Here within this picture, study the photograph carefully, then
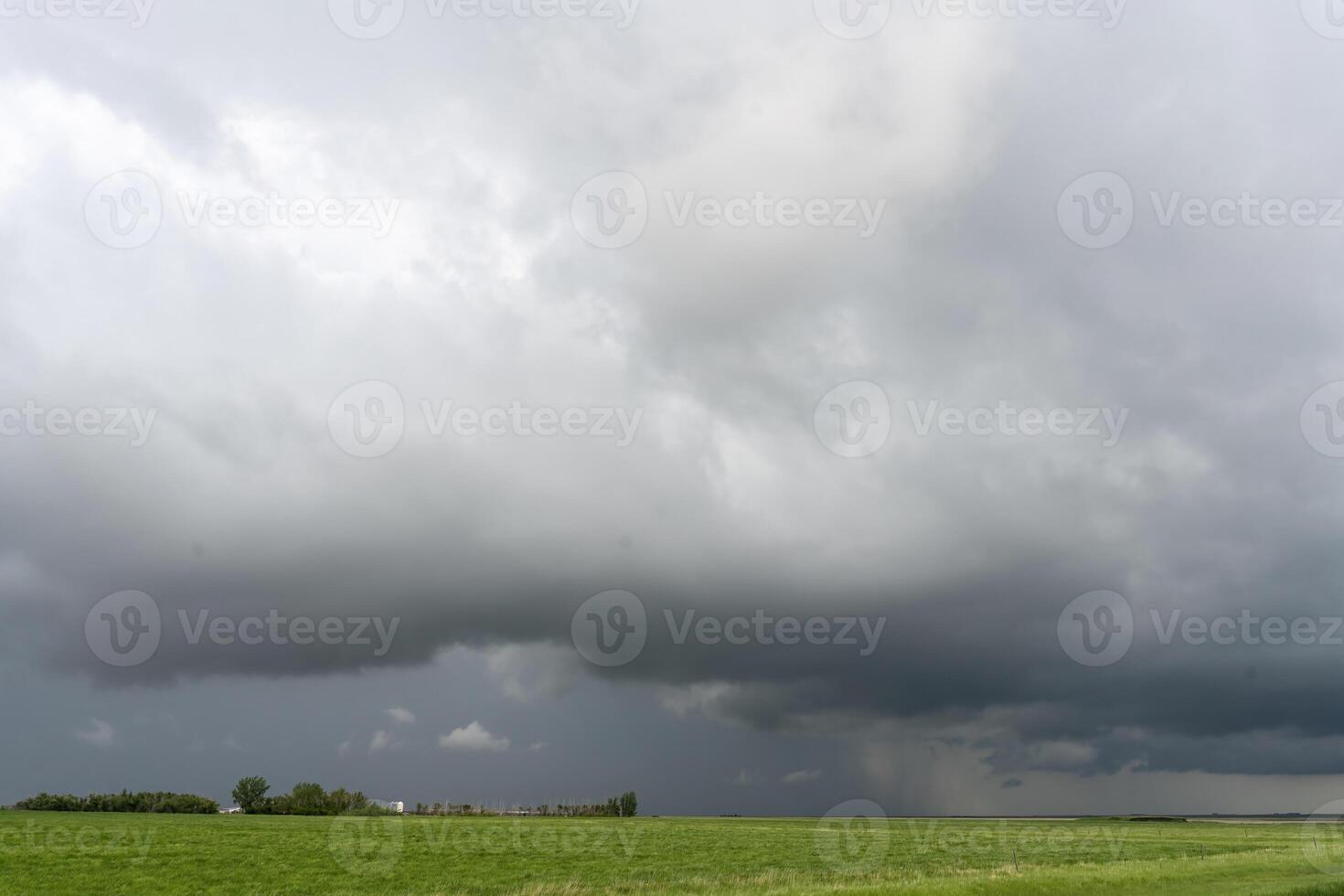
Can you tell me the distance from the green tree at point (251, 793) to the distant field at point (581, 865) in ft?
342

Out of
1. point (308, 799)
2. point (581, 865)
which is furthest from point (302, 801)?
point (581, 865)

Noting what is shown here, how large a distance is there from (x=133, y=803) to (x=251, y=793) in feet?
87.2

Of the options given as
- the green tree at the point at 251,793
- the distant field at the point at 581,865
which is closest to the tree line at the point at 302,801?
the green tree at the point at 251,793

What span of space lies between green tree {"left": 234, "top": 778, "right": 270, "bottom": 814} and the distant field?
10427cm

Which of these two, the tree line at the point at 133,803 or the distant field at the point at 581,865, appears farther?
the tree line at the point at 133,803

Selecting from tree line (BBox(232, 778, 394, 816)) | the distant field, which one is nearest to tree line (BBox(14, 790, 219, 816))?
tree line (BBox(232, 778, 394, 816))

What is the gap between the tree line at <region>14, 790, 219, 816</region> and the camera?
165m

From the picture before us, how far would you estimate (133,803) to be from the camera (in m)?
174

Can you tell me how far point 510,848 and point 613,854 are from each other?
9815 millimetres

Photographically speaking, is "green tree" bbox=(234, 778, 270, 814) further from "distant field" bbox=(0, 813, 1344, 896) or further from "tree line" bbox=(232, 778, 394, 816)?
"distant field" bbox=(0, 813, 1344, 896)

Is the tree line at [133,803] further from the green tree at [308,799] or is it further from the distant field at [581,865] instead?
the distant field at [581,865]

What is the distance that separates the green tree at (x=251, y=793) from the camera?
192500 millimetres

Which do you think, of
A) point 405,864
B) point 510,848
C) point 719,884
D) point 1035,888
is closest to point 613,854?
point 510,848

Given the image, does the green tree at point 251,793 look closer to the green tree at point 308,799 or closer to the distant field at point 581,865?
the green tree at point 308,799
